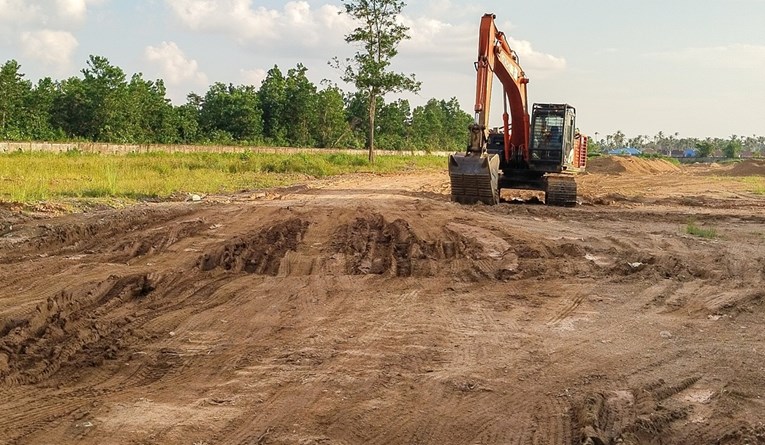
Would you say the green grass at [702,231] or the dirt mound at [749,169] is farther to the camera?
the dirt mound at [749,169]

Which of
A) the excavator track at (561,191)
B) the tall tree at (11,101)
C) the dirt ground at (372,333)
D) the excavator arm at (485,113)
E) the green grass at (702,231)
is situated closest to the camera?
the dirt ground at (372,333)

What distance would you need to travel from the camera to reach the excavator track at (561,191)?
20.8 meters

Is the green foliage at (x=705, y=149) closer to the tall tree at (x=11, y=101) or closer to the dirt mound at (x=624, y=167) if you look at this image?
the dirt mound at (x=624, y=167)

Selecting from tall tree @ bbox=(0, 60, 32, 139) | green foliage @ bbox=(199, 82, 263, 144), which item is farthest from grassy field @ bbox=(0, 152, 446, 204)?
green foliage @ bbox=(199, 82, 263, 144)

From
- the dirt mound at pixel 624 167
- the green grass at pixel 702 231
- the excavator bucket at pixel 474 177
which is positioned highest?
the excavator bucket at pixel 474 177

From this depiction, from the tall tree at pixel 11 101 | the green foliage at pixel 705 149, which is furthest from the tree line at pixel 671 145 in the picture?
the tall tree at pixel 11 101

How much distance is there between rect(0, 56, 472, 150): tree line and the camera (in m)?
55.9

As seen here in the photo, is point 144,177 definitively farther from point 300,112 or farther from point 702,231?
point 300,112

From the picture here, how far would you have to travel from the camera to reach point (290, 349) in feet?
22.3

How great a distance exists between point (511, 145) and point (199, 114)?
52.9 m

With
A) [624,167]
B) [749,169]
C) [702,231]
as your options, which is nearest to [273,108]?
[624,167]

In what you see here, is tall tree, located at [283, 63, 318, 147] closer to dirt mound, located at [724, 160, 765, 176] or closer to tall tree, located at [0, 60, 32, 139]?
tall tree, located at [0, 60, 32, 139]

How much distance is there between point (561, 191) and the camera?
20844 millimetres

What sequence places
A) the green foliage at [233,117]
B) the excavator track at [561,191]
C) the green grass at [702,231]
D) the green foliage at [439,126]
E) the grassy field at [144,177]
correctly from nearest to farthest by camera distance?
1. the green grass at [702,231]
2. the grassy field at [144,177]
3. the excavator track at [561,191]
4. the green foliage at [233,117]
5. the green foliage at [439,126]
